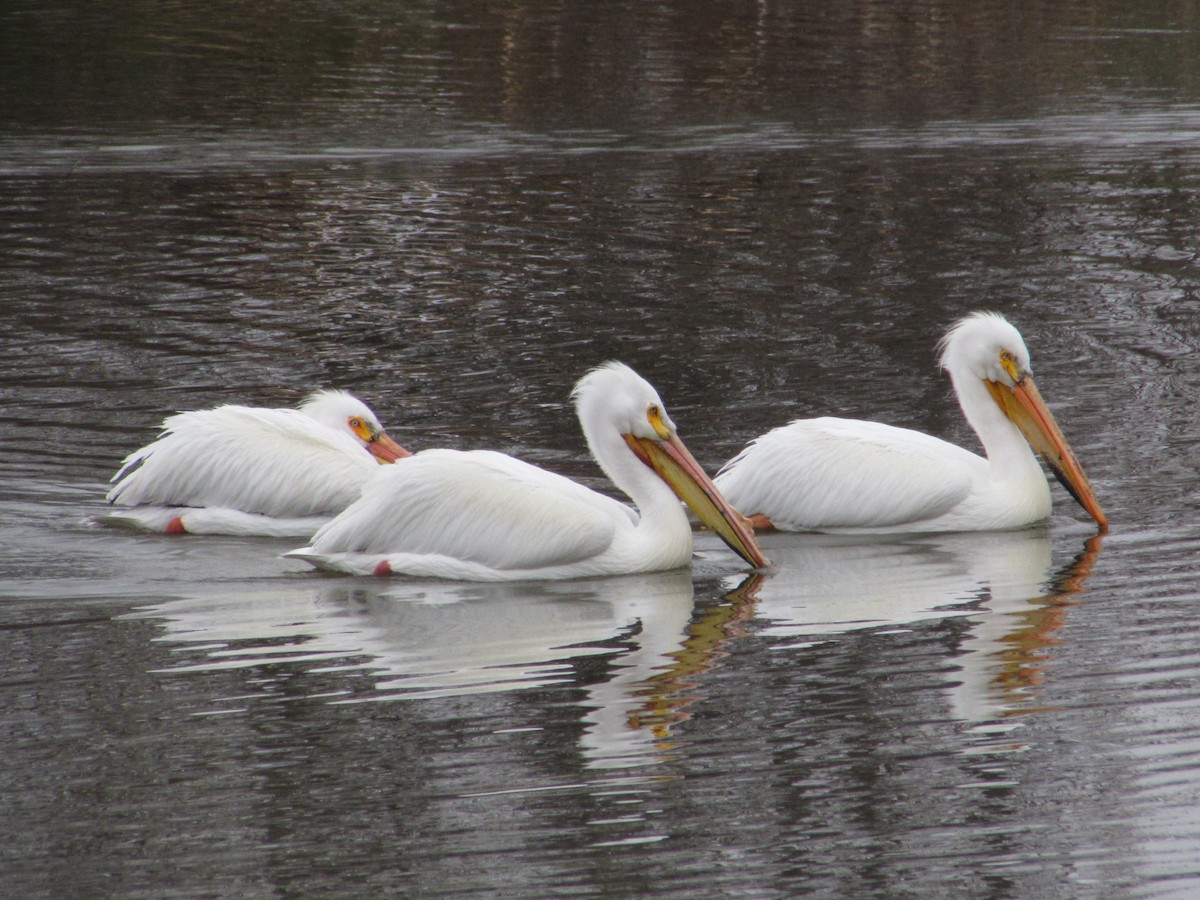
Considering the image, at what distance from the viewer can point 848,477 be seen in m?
6.18

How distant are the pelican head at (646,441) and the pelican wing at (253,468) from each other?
97cm

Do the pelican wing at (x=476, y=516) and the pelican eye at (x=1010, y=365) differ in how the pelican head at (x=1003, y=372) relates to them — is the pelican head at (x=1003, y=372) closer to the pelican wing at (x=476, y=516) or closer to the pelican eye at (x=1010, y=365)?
the pelican eye at (x=1010, y=365)

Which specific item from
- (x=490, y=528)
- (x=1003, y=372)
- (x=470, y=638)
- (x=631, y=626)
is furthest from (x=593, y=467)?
(x=470, y=638)

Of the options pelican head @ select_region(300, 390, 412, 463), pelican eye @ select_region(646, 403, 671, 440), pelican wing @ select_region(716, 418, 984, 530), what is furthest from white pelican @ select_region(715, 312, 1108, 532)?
pelican head @ select_region(300, 390, 412, 463)

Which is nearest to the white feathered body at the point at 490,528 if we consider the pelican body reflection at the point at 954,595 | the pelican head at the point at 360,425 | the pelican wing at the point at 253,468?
the pelican body reflection at the point at 954,595

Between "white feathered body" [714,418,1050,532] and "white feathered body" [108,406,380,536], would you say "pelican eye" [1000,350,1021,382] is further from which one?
"white feathered body" [108,406,380,536]

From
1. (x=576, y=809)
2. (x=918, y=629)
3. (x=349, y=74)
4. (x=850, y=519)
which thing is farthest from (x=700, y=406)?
(x=349, y=74)

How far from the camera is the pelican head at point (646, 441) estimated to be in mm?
5770

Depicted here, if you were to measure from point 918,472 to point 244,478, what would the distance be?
2259 millimetres

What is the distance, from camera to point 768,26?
23.3 meters

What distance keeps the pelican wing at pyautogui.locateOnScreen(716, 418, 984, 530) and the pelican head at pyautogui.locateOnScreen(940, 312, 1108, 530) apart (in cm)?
24

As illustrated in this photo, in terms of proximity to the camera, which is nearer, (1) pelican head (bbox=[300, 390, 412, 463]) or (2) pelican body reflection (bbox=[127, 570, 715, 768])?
(2) pelican body reflection (bbox=[127, 570, 715, 768])

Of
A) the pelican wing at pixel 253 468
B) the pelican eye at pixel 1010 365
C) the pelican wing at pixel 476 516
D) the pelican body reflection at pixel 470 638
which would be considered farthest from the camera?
the pelican eye at pixel 1010 365

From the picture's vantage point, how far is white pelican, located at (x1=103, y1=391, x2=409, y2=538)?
6.35 meters
